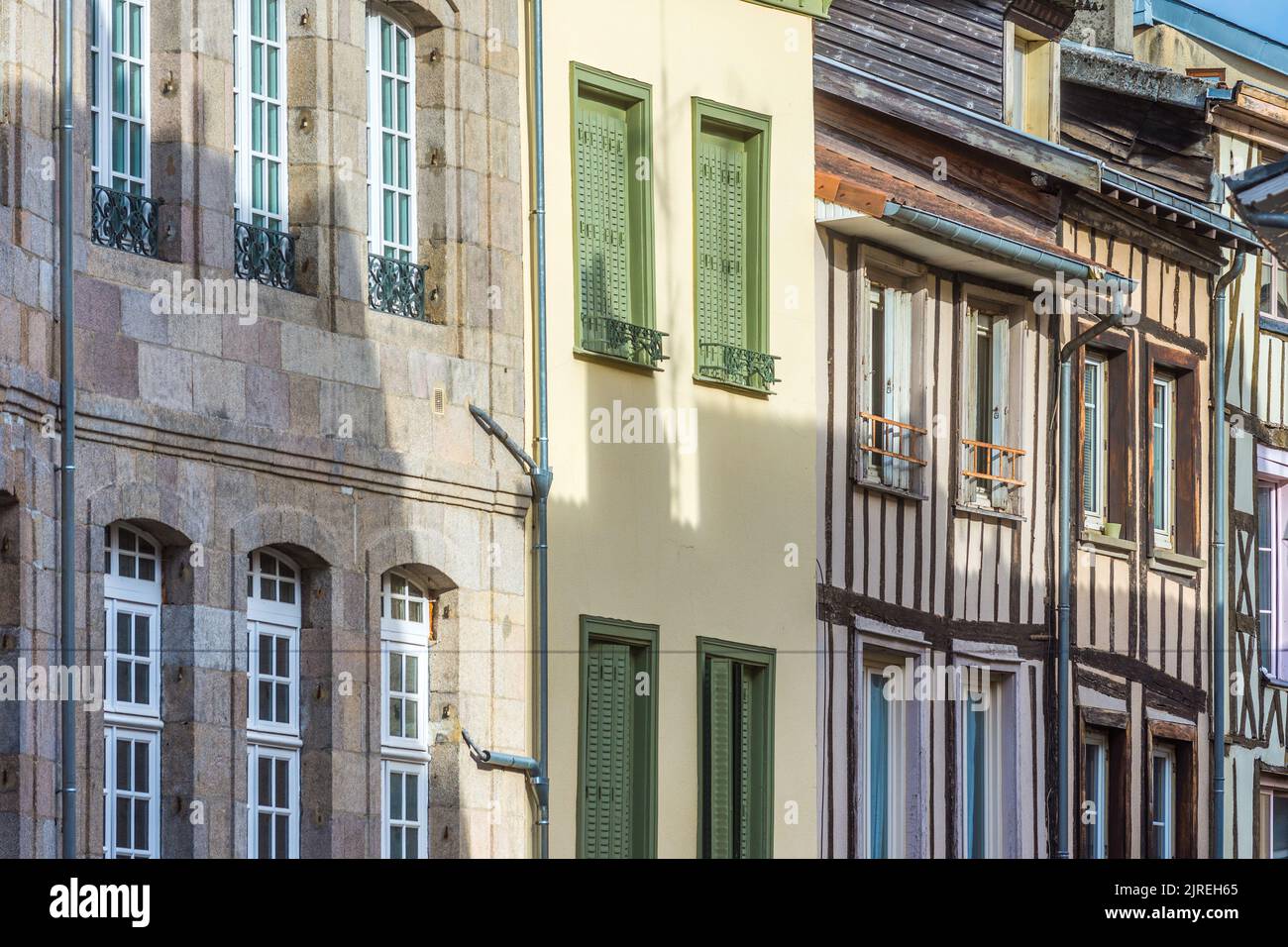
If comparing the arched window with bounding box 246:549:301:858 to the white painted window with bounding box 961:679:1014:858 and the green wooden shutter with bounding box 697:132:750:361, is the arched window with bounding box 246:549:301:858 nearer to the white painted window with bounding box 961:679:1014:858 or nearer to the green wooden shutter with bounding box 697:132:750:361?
the green wooden shutter with bounding box 697:132:750:361

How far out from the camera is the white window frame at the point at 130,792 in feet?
59.3

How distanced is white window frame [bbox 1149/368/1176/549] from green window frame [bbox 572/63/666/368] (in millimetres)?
5515

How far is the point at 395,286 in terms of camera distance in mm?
20312

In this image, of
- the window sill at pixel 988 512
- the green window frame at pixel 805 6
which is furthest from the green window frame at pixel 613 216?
the window sill at pixel 988 512

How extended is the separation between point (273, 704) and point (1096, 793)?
24.4 feet

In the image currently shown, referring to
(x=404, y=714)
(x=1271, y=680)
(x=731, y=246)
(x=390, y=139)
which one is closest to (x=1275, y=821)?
(x=1271, y=680)

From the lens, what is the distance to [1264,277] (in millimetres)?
27156

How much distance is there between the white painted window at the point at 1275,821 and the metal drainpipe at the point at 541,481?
7.40 meters

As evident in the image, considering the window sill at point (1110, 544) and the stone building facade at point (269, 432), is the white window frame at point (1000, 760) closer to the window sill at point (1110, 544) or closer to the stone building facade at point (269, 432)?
the window sill at point (1110, 544)

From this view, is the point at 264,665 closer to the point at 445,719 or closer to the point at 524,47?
the point at 445,719

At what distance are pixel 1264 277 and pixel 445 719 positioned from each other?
29.4 ft

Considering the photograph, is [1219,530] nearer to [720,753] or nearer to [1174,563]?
Result: [1174,563]

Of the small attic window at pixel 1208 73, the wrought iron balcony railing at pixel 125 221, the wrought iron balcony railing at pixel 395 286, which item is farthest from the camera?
the small attic window at pixel 1208 73

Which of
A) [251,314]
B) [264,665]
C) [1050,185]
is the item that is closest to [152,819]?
[264,665]
